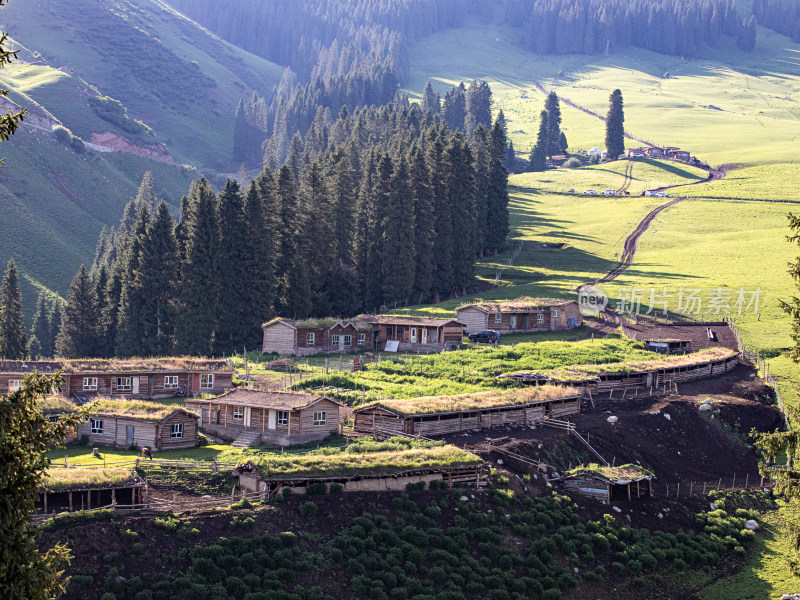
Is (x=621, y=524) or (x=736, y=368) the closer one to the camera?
(x=621, y=524)

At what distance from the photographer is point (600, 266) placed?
11106cm

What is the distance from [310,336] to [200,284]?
11881 millimetres

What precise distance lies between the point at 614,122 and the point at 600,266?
91.5 metres

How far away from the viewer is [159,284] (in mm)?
84688

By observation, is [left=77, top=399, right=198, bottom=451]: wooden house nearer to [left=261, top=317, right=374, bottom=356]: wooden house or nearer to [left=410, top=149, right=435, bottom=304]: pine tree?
[left=261, top=317, right=374, bottom=356]: wooden house

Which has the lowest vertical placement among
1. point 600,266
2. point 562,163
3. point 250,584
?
point 250,584

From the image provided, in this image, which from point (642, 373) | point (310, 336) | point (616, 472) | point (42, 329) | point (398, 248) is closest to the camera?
point (616, 472)

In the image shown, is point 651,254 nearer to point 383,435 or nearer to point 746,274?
point 746,274

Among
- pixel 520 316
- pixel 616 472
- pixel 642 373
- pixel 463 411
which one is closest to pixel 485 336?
pixel 520 316

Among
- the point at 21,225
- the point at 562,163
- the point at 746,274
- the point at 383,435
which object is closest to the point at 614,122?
the point at 562,163

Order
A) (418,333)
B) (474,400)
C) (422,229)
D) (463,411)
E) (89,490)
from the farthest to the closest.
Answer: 1. (422,229)
2. (418,333)
3. (474,400)
4. (463,411)
5. (89,490)

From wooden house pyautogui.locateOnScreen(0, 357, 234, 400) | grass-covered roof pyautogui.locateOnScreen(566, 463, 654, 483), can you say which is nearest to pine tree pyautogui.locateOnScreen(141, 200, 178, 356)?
wooden house pyautogui.locateOnScreen(0, 357, 234, 400)

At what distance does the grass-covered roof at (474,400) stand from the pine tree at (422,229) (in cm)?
3921

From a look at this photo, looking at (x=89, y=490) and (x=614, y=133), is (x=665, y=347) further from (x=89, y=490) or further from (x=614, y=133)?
(x=614, y=133)
